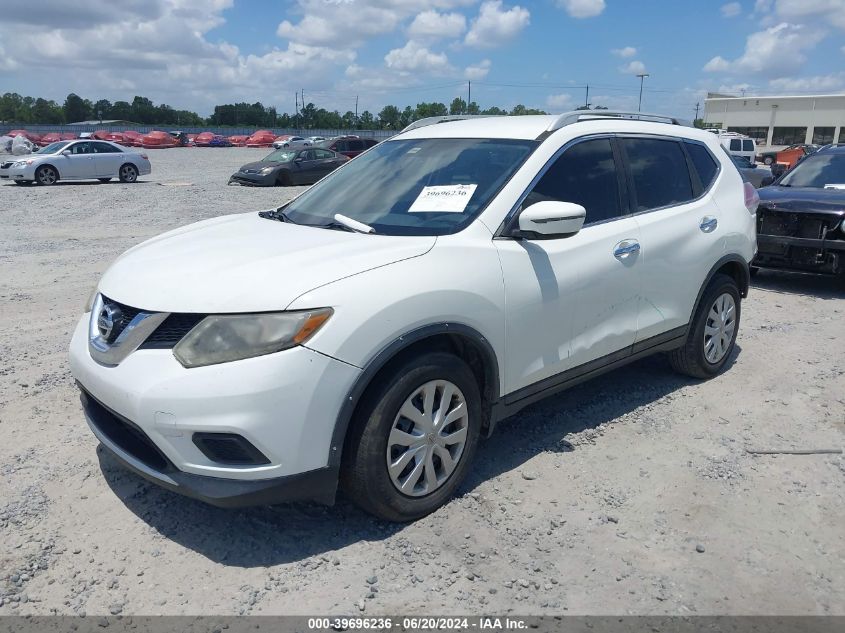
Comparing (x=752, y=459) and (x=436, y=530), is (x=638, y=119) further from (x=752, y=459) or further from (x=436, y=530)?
(x=436, y=530)

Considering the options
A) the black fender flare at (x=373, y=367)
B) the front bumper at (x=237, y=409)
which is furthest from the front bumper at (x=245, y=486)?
the black fender flare at (x=373, y=367)

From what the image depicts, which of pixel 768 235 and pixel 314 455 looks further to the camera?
pixel 768 235

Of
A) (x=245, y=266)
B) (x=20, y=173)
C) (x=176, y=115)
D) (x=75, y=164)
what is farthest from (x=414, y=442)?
(x=176, y=115)

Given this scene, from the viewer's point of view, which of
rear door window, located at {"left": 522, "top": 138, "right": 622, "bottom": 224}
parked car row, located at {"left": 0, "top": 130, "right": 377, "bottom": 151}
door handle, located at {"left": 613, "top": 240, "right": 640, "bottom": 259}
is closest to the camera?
rear door window, located at {"left": 522, "top": 138, "right": 622, "bottom": 224}

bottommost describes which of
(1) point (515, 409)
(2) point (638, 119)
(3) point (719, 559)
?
(3) point (719, 559)

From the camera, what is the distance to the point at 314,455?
2.93 m

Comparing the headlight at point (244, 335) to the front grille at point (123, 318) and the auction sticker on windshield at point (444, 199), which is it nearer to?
the front grille at point (123, 318)

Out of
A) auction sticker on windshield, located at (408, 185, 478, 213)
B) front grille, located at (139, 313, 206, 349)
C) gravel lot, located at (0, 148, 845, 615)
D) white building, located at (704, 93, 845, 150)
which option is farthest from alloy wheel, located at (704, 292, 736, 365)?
white building, located at (704, 93, 845, 150)

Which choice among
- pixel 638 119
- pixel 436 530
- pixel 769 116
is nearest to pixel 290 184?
pixel 638 119

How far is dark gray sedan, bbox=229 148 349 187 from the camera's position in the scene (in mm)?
21969

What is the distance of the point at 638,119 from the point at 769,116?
89723 millimetres

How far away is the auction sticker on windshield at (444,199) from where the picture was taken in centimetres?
369

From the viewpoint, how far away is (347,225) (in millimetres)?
3740

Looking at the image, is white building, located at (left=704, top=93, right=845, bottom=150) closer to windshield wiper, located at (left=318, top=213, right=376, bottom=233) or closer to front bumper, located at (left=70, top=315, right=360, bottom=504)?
windshield wiper, located at (left=318, top=213, right=376, bottom=233)
